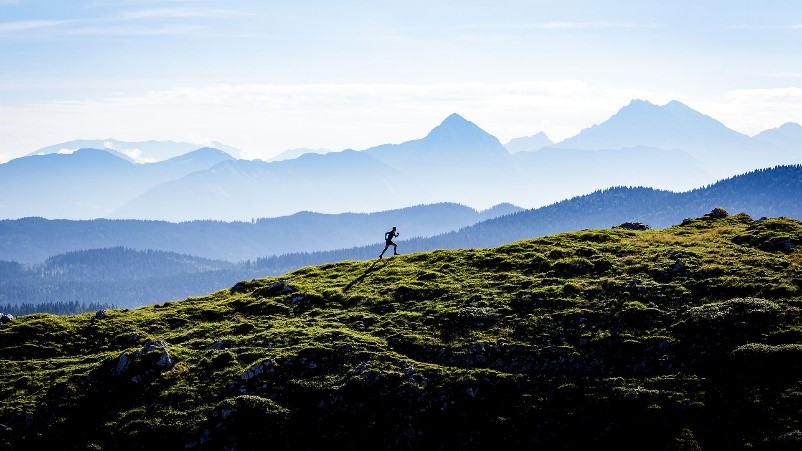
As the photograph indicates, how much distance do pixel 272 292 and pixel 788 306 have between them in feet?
122

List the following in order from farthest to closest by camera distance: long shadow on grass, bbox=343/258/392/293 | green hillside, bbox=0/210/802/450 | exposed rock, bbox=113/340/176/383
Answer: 1. long shadow on grass, bbox=343/258/392/293
2. exposed rock, bbox=113/340/176/383
3. green hillside, bbox=0/210/802/450

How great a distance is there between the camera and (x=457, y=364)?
44156 mm

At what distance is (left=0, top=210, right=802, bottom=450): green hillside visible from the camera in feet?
126

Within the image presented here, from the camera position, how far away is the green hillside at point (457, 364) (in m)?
38.4

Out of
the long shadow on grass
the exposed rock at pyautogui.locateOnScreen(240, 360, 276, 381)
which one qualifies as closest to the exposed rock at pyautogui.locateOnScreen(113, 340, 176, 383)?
the exposed rock at pyautogui.locateOnScreen(240, 360, 276, 381)

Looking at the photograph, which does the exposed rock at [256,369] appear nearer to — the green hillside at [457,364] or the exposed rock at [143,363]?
the green hillside at [457,364]

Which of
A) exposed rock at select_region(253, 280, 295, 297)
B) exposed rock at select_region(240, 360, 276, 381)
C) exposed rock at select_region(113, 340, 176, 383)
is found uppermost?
exposed rock at select_region(253, 280, 295, 297)

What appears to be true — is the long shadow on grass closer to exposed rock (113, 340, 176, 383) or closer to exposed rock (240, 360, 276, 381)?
exposed rock (240, 360, 276, 381)

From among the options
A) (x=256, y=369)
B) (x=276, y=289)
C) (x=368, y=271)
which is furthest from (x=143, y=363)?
(x=368, y=271)

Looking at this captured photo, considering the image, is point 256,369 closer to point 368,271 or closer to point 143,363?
point 143,363

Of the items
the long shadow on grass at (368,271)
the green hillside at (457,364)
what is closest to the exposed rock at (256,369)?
the green hillside at (457,364)

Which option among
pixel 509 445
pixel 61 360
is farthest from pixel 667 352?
pixel 61 360

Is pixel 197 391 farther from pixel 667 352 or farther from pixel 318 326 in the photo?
pixel 667 352

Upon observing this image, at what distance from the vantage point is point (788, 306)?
43812mm
